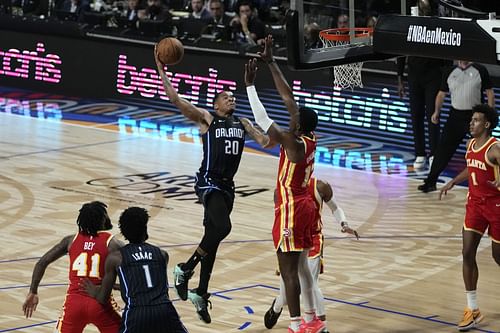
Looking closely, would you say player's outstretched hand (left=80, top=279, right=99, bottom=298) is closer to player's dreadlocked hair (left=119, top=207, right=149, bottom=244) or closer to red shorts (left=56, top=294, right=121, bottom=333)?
red shorts (left=56, top=294, right=121, bottom=333)

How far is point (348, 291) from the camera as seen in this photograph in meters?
10.8

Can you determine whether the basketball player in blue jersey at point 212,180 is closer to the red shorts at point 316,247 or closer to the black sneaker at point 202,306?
the black sneaker at point 202,306

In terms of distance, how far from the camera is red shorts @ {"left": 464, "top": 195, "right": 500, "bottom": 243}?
959 centimetres

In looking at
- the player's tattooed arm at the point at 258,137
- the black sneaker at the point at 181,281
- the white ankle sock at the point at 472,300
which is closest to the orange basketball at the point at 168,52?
the player's tattooed arm at the point at 258,137

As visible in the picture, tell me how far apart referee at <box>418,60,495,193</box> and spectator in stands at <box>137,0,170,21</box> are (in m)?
6.54

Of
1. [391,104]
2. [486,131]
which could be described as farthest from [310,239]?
[391,104]

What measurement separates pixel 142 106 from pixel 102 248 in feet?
40.6

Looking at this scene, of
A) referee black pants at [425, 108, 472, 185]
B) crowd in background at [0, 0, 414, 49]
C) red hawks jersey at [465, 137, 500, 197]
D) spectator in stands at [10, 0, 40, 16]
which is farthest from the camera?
spectator in stands at [10, 0, 40, 16]

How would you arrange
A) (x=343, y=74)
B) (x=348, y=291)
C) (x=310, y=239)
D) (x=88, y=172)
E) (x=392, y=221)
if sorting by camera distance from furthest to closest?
1. (x=88, y=172)
2. (x=392, y=221)
3. (x=343, y=74)
4. (x=348, y=291)
5. (x=310, y=239)


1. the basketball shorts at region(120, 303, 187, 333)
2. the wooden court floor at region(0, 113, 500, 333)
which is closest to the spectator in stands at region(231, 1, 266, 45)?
the wooden court floor at region(0, 113, 500, 333)

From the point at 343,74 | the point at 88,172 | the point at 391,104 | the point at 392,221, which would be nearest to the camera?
the point at 343,74

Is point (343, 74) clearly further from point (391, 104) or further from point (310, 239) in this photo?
point (391, 104)

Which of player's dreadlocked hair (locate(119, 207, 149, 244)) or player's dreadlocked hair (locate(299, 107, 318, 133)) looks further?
player's dreadlocked hair (locate(299, 107, 318, 133))

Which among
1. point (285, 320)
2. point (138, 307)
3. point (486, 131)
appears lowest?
point (285, 320)
